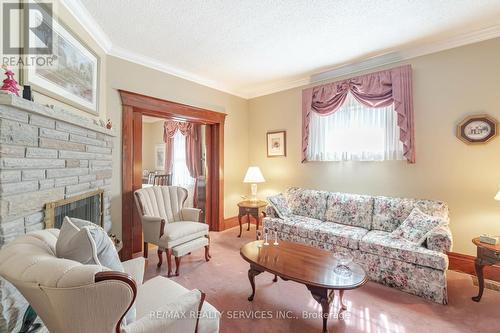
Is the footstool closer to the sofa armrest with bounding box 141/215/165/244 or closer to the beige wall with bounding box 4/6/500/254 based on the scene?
the sofa armrest with bounding box 141/215/165/244

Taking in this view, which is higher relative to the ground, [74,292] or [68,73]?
[68,73]

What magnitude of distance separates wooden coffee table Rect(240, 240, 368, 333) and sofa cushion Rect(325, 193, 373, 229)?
1.10 meters

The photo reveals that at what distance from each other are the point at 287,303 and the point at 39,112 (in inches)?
93.3

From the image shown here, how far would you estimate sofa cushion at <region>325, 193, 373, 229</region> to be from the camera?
2.98 meters

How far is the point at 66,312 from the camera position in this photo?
0.85 metres

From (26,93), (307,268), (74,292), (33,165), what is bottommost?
(307,268)

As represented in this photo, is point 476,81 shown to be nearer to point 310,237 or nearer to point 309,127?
point 309,127

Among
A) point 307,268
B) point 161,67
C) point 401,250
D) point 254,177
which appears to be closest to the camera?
point 307,268

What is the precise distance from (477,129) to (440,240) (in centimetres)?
137

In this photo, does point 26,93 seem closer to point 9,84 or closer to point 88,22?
point 9,84

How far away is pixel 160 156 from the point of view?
20.6 ft

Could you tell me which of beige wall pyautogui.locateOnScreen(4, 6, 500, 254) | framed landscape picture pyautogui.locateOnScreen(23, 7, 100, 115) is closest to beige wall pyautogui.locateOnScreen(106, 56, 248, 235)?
beige wall pyautogui.locateOnScreen(4, 6, 500, 254)

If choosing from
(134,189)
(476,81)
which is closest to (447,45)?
(476,81)

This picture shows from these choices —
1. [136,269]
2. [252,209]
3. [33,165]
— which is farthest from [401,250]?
[33,165]
